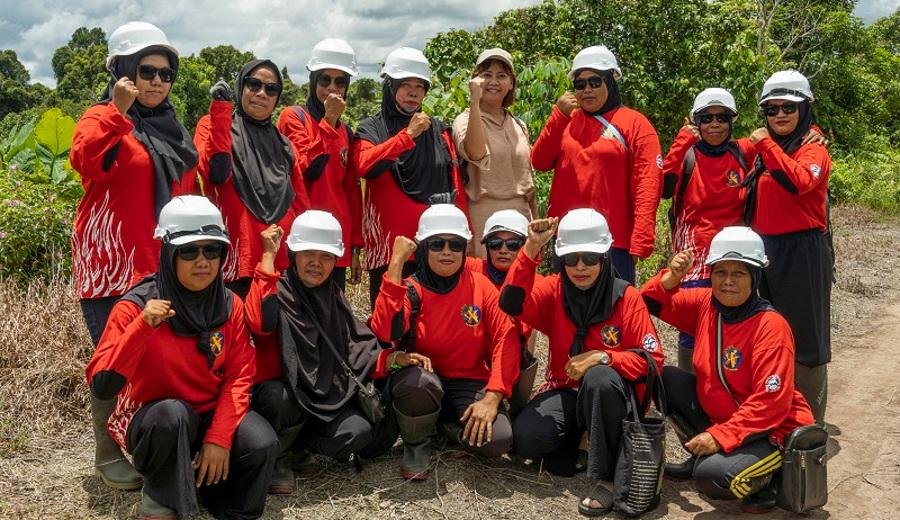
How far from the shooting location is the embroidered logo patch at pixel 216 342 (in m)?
3.48

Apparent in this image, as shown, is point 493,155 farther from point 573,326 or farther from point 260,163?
point 260,163

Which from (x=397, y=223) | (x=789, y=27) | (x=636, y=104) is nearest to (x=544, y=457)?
(x=397, y=223)

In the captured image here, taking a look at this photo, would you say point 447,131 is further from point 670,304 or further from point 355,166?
point 670,304

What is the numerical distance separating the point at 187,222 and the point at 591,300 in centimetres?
193

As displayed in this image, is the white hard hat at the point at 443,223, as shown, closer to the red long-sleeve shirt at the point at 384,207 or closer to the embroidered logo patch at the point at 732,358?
the red long-sleeve shirt at the point at 384,207

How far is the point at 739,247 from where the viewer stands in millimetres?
3779

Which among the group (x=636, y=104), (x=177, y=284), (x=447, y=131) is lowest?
(x=177, y=284)

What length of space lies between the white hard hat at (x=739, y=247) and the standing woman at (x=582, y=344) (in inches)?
18.2

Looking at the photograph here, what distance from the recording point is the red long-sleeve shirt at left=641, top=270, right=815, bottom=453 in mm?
3676

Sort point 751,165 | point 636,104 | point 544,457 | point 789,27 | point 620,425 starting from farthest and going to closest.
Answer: point 789,27 < point 636,104 < point 751,165 < point 544,457 < point 620,425

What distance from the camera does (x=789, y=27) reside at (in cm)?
2048

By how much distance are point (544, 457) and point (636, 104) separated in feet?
29.2

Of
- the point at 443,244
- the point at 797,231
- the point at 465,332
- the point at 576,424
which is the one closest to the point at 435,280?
the point at 443,244

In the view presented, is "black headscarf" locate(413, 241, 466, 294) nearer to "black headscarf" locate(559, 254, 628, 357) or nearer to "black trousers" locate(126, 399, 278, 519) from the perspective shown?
"black headscarf" locate(559, 254, 628, 357)
